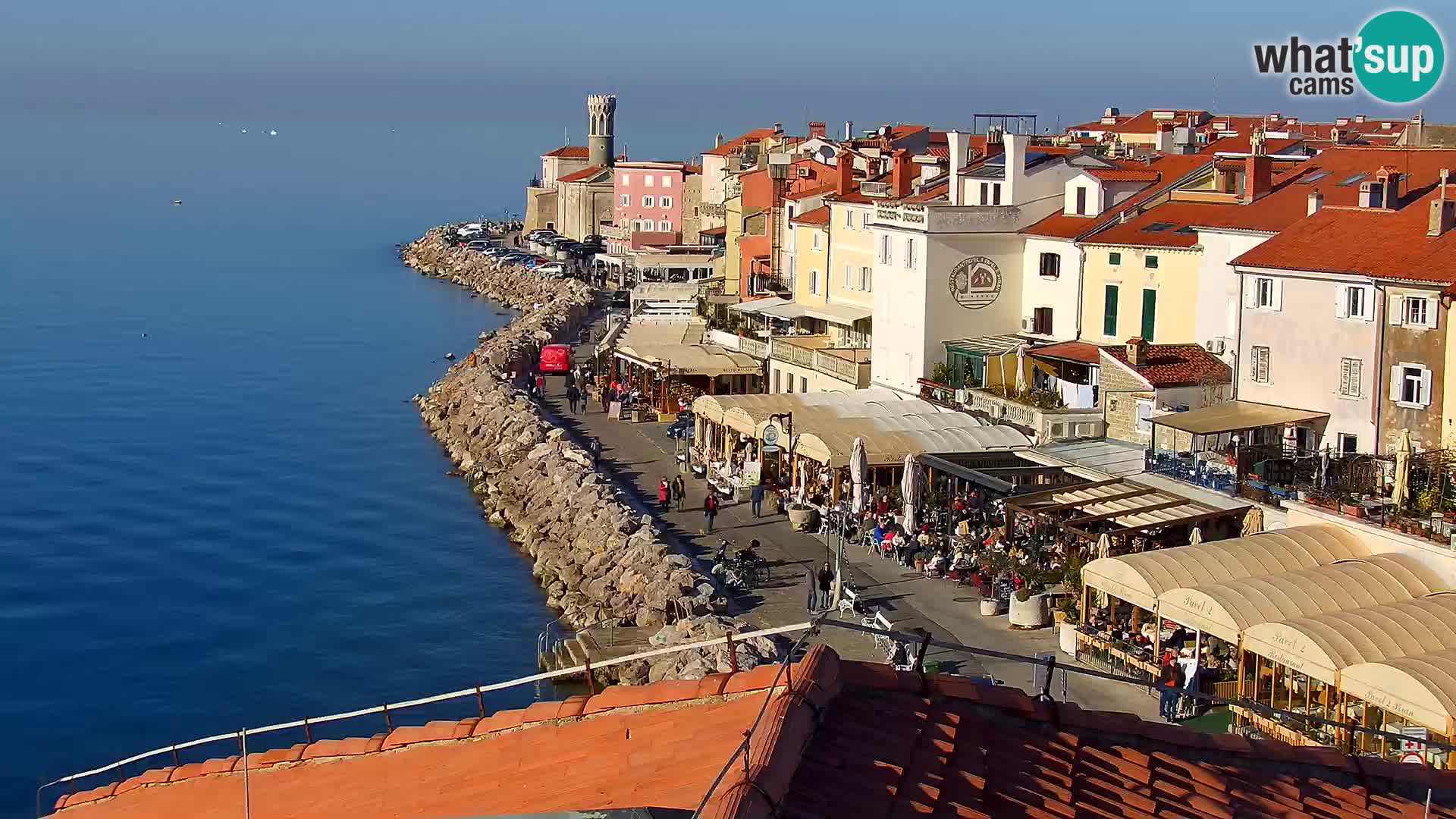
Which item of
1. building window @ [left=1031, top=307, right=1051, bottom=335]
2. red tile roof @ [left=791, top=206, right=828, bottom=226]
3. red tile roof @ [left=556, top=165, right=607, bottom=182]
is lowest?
building window @ [left=1031, top=307, right=1051, bottom=335]

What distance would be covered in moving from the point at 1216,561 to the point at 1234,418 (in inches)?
252

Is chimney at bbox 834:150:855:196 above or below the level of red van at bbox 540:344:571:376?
above

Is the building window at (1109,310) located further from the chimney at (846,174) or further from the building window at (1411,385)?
the chimney at (846,174)

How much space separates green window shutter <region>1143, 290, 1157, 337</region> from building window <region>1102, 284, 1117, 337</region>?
802 millimetres

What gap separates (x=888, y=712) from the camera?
23.7 ft

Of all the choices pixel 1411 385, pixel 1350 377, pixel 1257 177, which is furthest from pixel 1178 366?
pixel 1257 177

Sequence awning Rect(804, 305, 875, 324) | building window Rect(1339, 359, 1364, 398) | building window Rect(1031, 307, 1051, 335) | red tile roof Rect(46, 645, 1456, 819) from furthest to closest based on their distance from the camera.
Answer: awning Rect(804, 305, 875, 324), building window Rect(1031, 307, 1051, 335), building window Rect(1339, 359, 1364, 398), red tile roof Rect(46, 645, 1456, 819)

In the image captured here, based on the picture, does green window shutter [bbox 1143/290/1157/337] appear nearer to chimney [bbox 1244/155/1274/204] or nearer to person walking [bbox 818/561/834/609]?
chimney [bbox 1244/155/1274/204]

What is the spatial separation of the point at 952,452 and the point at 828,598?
543 cm

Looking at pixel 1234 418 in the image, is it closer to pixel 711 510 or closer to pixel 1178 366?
pixel 1178 366

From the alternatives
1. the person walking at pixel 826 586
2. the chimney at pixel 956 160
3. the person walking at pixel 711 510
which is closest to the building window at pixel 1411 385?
the person walking at pixel 826 586

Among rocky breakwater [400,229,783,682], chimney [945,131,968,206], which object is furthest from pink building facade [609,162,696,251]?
chimney [945,131,968,206]

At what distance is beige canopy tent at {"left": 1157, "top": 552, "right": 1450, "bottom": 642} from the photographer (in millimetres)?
17812

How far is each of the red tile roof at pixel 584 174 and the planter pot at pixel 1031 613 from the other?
249 ft
